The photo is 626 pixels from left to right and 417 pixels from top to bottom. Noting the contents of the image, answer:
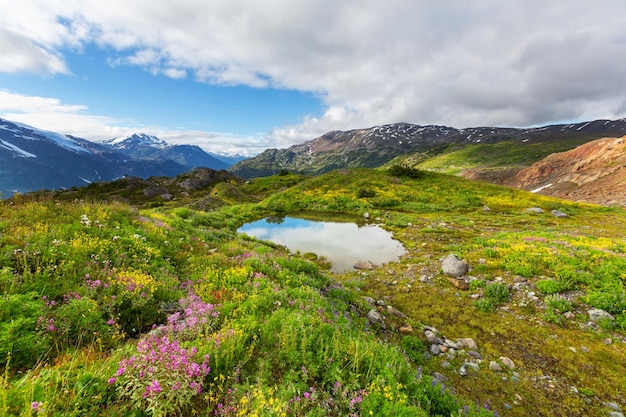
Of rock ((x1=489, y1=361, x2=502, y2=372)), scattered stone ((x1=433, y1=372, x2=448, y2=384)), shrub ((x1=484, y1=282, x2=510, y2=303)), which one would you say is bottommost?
scattered stone ((x1=433, y1=372, x2=448, y2=384))

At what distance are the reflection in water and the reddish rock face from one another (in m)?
47.0

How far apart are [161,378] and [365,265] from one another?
13780mm

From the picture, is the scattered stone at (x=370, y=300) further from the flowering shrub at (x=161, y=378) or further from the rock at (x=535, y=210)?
the rock at (x=535, y=210)

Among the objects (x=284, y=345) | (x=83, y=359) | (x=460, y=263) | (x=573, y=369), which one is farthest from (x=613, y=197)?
(x=83, y=359)

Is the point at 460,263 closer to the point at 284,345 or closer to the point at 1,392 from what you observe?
the point at 284,345

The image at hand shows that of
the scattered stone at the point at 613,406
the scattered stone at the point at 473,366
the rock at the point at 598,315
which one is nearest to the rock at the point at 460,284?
the rock at the point at 598,315

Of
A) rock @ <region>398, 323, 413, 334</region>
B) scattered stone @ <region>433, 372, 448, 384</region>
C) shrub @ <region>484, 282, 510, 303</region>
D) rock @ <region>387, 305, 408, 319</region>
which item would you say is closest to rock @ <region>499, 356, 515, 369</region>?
scattered stone @ <region>433, 372, 448, 384</region>

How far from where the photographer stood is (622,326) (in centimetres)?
880

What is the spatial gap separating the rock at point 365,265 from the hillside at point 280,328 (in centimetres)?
66

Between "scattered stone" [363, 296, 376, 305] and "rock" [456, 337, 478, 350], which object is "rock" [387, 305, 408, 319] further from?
"rock" [456, 337, 478, 350]

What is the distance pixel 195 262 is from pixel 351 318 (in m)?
6.08

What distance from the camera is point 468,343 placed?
28.3 ft

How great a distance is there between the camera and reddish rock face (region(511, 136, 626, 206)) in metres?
52.8

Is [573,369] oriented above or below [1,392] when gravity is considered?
below
